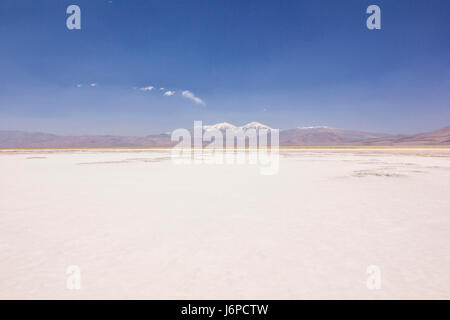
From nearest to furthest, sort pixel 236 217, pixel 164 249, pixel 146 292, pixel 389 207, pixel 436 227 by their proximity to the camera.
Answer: pixel 146 292
pixel 164 249
pixel 436 227
pixel 236 217
pixel 389 207

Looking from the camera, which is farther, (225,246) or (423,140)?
(423,140)

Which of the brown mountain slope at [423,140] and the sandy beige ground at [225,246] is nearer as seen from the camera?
the sandy beige ground at [225,246]

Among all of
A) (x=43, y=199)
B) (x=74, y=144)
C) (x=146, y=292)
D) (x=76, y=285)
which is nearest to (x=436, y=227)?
(x=146, y=292)

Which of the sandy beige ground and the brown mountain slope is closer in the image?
the sandy beige ground

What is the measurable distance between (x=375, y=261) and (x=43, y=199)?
29.5 feet

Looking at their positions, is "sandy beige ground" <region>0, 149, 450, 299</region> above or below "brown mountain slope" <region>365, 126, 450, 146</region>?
below

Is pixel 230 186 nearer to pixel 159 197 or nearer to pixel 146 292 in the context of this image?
pixel 159 197

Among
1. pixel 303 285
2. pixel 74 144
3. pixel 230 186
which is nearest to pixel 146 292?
pixel 303 285

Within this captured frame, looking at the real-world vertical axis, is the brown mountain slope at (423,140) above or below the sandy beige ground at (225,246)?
above

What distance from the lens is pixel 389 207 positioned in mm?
6695

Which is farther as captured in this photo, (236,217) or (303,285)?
(236,217)

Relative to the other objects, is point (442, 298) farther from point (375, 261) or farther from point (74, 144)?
point (74, 144)

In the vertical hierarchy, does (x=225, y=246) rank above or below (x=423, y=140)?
below
